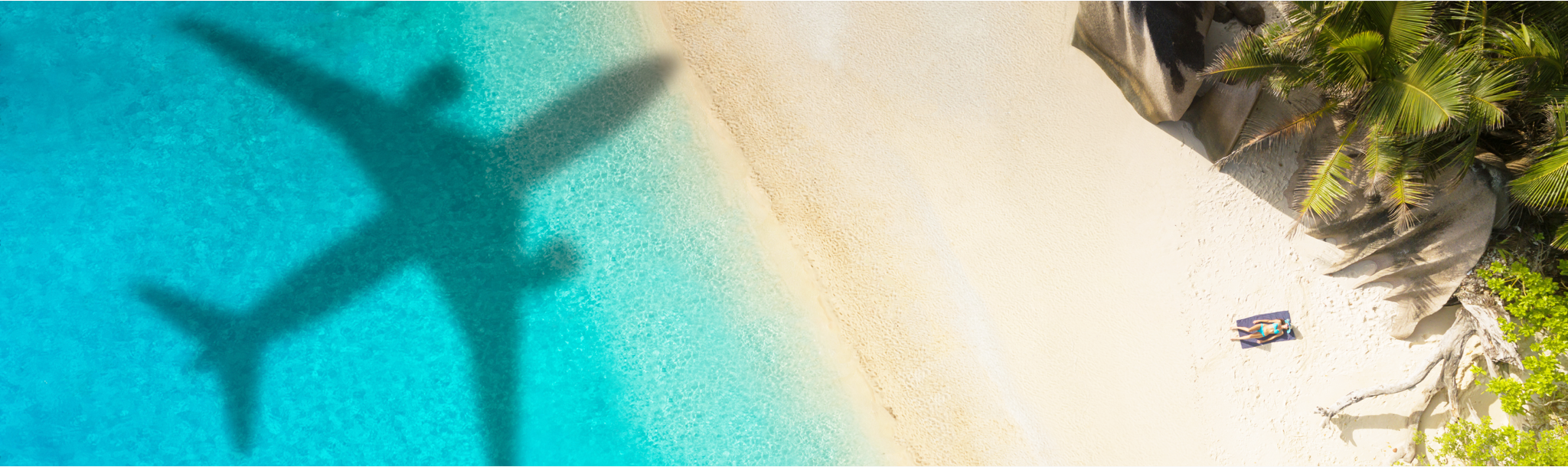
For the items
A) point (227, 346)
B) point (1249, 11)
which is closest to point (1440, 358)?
point (1249, 11)

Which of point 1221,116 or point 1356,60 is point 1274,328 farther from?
point 1356,60

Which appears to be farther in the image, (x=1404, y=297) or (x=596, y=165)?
(x=596, y=165)

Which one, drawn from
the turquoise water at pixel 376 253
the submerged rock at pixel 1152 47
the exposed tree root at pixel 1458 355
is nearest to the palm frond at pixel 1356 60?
the submerged rock at pixel 1152 47

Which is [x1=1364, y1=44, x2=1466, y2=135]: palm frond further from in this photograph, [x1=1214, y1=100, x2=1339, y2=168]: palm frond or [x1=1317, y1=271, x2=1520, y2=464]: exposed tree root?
[x1=1317, y1=271, x2=1520, y2=464]: exposed tree root

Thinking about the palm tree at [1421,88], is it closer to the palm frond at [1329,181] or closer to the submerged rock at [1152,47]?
the palm frond at [1329,181]

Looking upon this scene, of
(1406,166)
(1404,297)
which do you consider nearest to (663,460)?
(1406,166)

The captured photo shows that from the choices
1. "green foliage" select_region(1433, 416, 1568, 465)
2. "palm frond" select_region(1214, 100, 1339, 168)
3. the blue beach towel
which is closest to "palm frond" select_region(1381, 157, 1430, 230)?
"palm frond" select_region(1214, 100, 1339, 168)

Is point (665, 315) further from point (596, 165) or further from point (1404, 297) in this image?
point (1404, 297)
